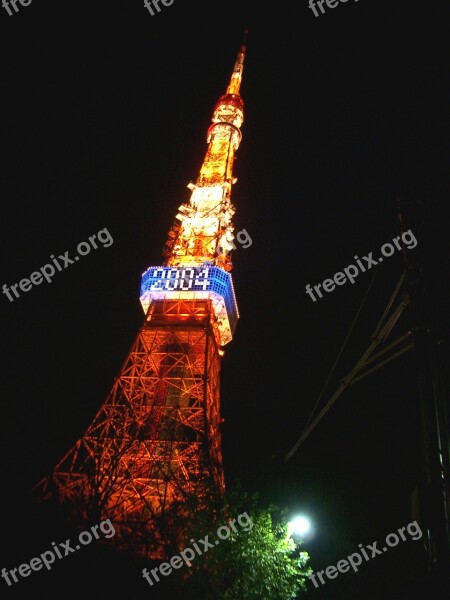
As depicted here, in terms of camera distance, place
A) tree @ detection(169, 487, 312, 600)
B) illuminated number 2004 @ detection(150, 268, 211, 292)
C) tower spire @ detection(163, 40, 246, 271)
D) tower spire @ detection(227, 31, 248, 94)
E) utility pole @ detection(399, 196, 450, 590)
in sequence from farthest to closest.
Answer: tower spire @ detection(227, 31, 248, 94), tower spire @ detection(163, 40, 246, 271), illuminated number 2004 @ detection(150, 268, 211, 292), tree @ detection(169, 487, 312, 600), utility pole @ detection(399, 196, 450, 590)

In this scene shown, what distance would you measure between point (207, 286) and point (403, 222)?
2216cm

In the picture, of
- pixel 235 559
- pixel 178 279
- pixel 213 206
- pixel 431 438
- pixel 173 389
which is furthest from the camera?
pixel 213 206

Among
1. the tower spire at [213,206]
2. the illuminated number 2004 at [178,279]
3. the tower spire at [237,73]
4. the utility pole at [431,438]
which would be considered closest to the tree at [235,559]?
the utility pole at [431,438]

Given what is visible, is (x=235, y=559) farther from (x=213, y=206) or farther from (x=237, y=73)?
(x=237, y=73)

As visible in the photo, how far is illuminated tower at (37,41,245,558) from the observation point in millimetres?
19594

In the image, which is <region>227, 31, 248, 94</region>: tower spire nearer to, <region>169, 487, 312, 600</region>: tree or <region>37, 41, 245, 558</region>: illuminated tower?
<region>37, 41, 245, 558</region>: illuminated tower

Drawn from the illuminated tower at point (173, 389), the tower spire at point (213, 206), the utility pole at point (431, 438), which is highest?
the tower spire at point (213, 206)

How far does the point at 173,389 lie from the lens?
28.3 m

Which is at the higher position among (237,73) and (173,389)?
(237,73)

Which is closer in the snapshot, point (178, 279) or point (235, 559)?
point (235, 559)

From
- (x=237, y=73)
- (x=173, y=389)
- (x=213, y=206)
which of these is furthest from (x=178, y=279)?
(x=237, y=73)

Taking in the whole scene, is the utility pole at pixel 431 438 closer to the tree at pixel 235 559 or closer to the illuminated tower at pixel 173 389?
the tree at pixel 235 559

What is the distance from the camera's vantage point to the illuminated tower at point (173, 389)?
771 inches

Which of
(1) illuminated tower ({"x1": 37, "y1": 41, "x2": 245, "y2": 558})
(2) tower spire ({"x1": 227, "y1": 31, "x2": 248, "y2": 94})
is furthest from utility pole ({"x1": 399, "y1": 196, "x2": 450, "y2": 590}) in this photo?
(2) tower spire ({"x1": 227, "y1": 31, "x2": 248, "y2": 94})
